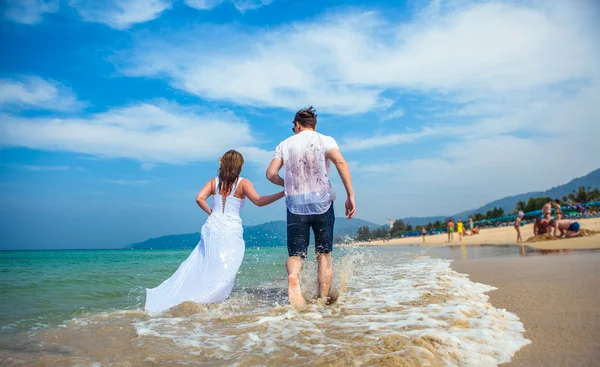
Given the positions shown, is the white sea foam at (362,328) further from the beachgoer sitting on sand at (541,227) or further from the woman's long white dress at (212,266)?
the beachgoer sitting on sand at (541,227)

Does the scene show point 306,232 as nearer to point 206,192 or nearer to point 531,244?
point 206,192

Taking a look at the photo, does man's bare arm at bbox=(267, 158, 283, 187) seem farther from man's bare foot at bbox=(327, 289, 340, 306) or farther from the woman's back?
man's bare foot at bbox=(327, 289, 340, 306)

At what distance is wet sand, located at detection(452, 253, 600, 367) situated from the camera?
2248 mm

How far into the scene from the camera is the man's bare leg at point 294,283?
4.33 meters

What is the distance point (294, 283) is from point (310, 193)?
1090 millimetres

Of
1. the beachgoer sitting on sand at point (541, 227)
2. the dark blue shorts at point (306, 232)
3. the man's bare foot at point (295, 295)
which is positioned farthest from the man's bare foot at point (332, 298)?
the beachgoer sitting on sand at point (541, 227)

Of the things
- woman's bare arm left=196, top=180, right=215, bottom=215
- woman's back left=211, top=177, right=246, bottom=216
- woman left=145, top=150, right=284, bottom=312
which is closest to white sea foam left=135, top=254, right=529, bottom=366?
woman left=145, top=150, right=284, bottom=312

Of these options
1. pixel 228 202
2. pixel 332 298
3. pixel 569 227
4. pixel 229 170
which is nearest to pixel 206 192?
pixel 228 202

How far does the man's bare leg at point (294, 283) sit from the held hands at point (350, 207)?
846 mm

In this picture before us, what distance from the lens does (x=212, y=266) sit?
16.8ft

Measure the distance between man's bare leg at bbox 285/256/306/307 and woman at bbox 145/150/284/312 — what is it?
0.97 m

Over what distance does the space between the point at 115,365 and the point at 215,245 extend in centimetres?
271

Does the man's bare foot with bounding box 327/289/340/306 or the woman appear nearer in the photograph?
the man's bare foot with bounding box 327/289/340/306

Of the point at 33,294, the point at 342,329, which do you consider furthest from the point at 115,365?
the point at 33,294
